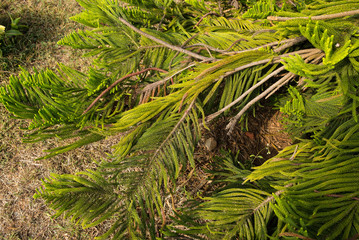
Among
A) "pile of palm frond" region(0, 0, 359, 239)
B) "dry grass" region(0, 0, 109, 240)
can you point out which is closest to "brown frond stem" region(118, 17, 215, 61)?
"pile of palm frond" region(0, 0, 359, 239)

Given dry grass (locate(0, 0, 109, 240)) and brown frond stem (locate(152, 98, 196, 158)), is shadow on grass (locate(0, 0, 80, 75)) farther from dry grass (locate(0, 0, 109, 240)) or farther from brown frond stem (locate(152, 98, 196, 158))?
brown frond stem (locate(152, 98, 196, 158))

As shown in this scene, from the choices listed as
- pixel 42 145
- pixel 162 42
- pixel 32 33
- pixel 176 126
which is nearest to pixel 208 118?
pixel 176 126

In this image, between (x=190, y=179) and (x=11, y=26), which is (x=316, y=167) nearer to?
(x=190, y=179)

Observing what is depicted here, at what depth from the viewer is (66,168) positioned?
4.82 ft

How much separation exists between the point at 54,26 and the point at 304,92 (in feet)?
5.74

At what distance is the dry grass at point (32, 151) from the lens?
1360 mm

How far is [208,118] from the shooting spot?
0.90 metres

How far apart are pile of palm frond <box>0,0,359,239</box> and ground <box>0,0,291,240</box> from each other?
0.83 feet

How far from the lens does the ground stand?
127 cm

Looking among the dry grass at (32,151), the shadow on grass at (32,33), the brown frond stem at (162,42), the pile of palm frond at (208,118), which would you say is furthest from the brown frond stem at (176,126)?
the shadow on grass at (32,33)

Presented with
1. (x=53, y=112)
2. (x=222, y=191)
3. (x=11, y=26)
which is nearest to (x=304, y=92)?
(x=222, y=191)

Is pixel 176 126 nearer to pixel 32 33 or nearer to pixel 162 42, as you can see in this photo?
pixel 162 42

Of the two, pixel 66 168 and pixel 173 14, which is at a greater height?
pixel 173 14

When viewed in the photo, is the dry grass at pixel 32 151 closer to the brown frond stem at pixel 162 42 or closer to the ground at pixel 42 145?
the ground at pixel 42 145
